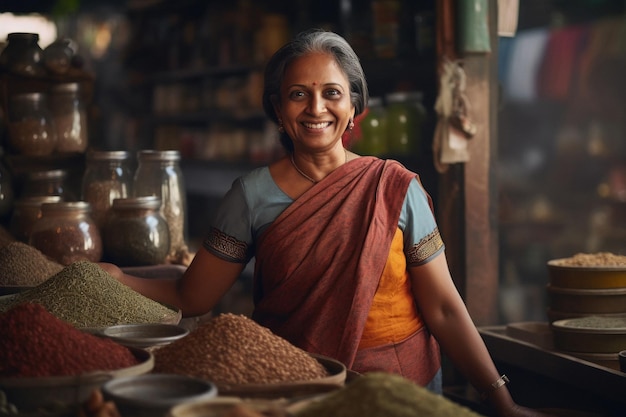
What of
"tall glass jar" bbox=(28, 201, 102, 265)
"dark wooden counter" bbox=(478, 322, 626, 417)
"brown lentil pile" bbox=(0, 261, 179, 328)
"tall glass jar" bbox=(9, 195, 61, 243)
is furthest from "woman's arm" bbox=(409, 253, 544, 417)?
"tall glass jar" bbox=(9, 195, 61, 243)

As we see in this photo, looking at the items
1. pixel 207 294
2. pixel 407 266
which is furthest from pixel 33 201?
pixel 407 266

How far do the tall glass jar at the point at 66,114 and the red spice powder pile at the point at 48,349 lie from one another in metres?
1.71

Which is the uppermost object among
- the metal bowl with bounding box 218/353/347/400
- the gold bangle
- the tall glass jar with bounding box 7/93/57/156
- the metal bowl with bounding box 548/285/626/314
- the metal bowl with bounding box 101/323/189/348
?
the tall glass jar with bounding box 7/93/57/156

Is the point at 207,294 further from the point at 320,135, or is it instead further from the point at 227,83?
the point at 227,83

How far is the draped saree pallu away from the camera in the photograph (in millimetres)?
1975

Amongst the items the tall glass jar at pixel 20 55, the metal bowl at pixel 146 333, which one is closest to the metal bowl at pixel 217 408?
the metal bowl at pixel 146 333

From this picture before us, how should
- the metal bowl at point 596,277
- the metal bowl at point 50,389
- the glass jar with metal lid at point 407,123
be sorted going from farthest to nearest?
1. the glass jar with metal lid at point 407,123
2. the metal bowl at point 596,277
3. the metal bowl at point 50,389

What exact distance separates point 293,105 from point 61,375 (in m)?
0.96

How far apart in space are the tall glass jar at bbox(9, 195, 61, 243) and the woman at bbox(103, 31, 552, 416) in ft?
2.67

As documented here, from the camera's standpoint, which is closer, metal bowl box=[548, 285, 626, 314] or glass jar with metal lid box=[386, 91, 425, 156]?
metal bowl box=[548, 285, 626, 314]

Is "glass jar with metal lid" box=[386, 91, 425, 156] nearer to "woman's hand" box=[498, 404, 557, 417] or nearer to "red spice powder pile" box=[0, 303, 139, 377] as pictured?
"woman's hand" box=[498, 404, 557, 417]

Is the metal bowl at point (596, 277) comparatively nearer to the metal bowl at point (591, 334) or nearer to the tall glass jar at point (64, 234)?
the metal bowl at point (591, 334)

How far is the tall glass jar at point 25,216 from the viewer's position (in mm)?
2682

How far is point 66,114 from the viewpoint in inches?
118
